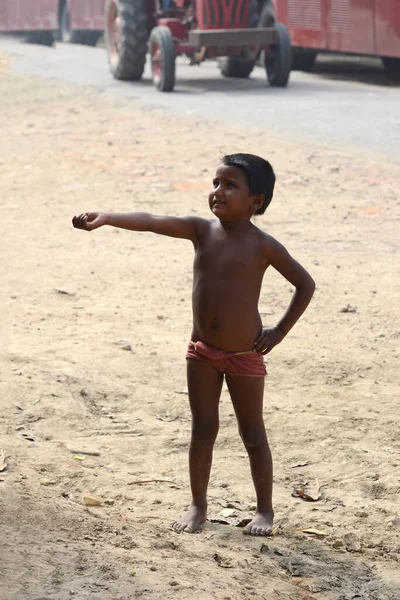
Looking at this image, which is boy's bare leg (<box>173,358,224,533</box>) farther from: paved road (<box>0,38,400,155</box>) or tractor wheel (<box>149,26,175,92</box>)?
tractor wheel (<box>149,26,175,92</box>)

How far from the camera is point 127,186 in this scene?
29.7 ft

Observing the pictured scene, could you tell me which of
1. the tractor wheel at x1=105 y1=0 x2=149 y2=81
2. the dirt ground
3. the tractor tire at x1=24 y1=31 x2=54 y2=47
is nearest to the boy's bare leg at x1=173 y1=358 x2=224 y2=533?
the dirt ground

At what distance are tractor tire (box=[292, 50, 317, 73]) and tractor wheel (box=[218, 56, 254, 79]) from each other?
5.31ft

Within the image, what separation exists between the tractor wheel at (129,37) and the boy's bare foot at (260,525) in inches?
480

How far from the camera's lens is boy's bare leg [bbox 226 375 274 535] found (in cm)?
345

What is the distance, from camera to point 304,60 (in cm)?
1795

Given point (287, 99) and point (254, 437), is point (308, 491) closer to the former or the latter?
point (254, 437)

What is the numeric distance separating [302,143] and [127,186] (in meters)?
2.13

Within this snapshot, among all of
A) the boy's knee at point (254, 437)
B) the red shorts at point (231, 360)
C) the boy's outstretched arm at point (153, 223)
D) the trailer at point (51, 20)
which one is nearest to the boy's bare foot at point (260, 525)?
the boy's knee at point (254, 437)

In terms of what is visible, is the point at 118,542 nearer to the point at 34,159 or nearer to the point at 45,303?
the point at 45,303

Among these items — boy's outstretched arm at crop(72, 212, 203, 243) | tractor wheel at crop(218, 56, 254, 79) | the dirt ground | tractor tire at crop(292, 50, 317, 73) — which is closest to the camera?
the dirt ground

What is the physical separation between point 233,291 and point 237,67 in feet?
44.8

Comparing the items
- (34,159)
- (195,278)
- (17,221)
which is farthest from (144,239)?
(195,278)

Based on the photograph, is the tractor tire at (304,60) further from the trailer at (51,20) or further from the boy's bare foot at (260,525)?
the boy's bare foot at (260,525)
